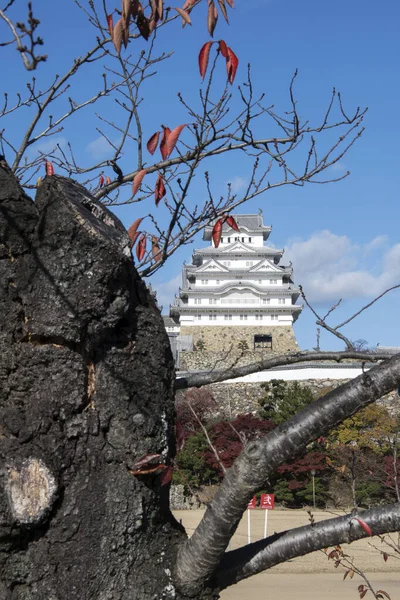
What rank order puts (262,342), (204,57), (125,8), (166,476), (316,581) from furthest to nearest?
1. (262,342)
2. (316,581)
3. (204,57)
4. (166,476)
5. (125,8)

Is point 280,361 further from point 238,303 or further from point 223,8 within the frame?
point 238,303

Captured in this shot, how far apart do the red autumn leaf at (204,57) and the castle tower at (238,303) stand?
3132 centimetres

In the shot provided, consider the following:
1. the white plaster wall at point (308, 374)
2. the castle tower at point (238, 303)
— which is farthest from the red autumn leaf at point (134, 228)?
the castle tower at point (238, 303)

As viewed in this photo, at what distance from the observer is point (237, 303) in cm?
3516

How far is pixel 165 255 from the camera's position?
2977 mm

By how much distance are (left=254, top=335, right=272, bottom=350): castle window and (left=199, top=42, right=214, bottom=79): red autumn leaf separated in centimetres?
3169

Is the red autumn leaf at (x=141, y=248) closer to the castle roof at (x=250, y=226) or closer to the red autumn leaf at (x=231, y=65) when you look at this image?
the red autumn leaf at (x=231, y=65)

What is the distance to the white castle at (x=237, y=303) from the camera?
113 feet

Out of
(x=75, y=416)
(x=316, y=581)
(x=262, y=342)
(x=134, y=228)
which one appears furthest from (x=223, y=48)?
(x=262, y=342)

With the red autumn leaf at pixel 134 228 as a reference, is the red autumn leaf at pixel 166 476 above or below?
below

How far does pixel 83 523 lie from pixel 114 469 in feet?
0.56

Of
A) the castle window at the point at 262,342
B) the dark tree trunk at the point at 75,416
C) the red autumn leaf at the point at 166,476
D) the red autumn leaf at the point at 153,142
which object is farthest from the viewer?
the castle window at the point at 262,342

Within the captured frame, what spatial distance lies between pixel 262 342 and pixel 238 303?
248 cm

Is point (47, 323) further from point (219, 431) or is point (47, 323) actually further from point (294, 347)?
point (294, 347)
